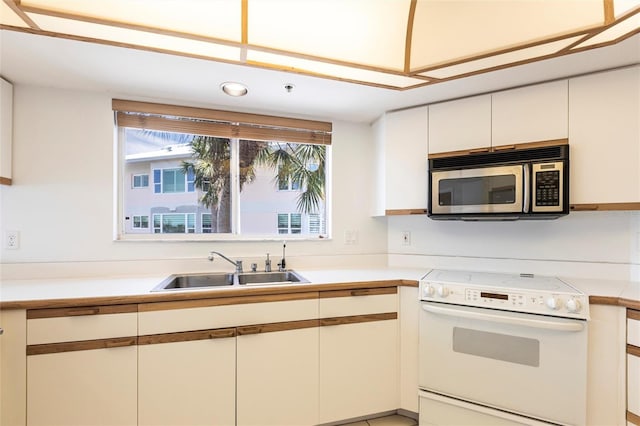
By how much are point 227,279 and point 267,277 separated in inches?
11.0

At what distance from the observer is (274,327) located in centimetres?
168

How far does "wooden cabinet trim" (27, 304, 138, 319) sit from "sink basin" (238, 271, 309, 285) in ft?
2.27

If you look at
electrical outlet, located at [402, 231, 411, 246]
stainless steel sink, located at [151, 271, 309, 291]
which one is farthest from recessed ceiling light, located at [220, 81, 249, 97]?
electrical outlet, located at [402, 231, 411, 246]

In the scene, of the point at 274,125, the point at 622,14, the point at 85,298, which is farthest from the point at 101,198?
the point at 622,14

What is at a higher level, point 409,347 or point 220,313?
point 220,313

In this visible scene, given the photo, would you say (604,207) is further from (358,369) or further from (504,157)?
(358,369)

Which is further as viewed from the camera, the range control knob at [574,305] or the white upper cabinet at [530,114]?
the white upper cabinet at [530,114]

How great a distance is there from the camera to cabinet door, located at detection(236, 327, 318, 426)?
64.0 inches

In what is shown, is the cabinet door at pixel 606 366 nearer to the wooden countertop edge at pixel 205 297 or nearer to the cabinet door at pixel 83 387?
the wooden countertop edge at pixel 205 297

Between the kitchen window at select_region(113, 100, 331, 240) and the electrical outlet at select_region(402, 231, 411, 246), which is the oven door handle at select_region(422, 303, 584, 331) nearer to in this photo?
the electrical outlet at select_region(402, 231, 411, 246)

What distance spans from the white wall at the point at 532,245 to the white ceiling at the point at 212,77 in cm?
94

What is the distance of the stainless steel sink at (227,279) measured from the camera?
1.98 meters

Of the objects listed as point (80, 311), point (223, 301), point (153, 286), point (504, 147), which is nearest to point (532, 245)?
point (504, 147)

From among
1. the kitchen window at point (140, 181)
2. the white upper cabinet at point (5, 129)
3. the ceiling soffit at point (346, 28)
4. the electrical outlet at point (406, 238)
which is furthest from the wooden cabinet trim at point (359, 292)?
the white upper cabinet at point (5, 129)
